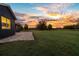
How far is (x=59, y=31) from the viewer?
9.77 ft

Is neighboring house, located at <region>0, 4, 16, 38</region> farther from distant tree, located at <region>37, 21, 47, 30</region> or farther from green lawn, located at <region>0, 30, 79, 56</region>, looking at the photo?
distant tree, located at <region>37, 21, 47, 30</region>

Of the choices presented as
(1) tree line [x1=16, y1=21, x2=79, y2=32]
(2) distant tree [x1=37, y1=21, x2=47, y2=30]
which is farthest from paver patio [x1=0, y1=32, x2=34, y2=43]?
(2) distant tree [x1=37, y1=21, x2=47, y2=30]


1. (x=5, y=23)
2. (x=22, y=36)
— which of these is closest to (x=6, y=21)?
(x=5, y=23)

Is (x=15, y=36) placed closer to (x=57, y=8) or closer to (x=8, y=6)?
(x=8, y=6)

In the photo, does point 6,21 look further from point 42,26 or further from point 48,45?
point 48,45

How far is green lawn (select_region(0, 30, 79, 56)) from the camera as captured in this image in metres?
2.87

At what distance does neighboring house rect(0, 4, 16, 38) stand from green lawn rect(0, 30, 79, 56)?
194mm

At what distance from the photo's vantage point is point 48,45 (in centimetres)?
292

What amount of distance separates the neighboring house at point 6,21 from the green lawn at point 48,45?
19cm

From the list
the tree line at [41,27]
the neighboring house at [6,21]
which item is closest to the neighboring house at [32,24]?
the tree line at [41,27]

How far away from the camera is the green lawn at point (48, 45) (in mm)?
2869

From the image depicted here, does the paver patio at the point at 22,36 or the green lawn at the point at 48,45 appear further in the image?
the paver patio at the point at 22,36

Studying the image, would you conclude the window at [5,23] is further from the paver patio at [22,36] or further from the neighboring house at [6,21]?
the paver patio at [22,36]

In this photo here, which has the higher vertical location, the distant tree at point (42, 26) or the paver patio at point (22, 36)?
the distant tree at point (42, 26)
